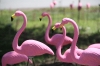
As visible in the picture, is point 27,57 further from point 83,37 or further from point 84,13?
point 84,13

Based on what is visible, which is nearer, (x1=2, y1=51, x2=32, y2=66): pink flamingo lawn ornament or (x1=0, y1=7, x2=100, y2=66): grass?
(x1=2, y1=51, x2=32, y2=66): pink flamingo lawn ornament

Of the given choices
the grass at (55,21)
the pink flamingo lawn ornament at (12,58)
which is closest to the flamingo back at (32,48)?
the pink flamingo lawn ornament at (12,58)

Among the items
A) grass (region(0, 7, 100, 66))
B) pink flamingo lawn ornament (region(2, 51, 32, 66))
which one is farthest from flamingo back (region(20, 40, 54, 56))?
grass (region(0, 7, 100, 66))

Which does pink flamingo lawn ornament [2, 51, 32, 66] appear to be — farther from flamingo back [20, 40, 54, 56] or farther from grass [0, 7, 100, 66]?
grass [0, 7, 100, 66]

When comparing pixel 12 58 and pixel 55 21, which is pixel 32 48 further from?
pixel 55 21

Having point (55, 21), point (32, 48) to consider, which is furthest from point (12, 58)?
point (55, 21)

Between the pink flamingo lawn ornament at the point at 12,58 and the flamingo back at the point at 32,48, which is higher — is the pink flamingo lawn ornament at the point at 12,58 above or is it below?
below

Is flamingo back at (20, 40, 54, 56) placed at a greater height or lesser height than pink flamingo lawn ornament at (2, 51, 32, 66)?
greater

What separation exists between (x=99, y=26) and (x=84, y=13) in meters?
1.68

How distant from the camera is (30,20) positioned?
9078 millimetres

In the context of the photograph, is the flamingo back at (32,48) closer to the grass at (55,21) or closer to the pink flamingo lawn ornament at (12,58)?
the pink flamingo lawn ornament at (12,58)

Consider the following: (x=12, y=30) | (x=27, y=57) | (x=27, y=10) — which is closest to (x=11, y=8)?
(x=27, y=10)

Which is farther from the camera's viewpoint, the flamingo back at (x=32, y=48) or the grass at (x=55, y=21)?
the grass at (x=55, y=21)

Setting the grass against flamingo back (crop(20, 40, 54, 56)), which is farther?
the grass
